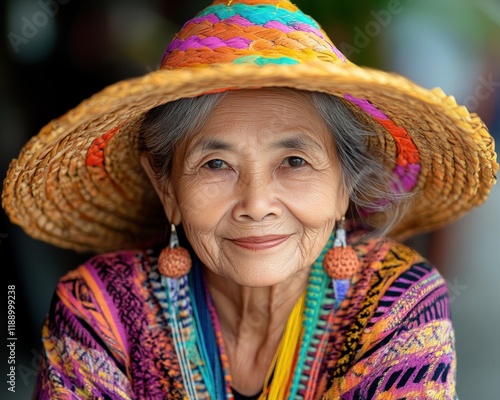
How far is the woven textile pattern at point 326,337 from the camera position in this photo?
5.74 feet

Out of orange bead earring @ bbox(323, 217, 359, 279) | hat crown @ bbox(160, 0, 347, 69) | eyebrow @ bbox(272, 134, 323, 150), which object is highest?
hat crown @ bbox(160, 0, 347, 69)

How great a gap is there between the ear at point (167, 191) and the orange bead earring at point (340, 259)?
17.5 inches

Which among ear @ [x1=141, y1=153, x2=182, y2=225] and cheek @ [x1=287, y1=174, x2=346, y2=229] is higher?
cheek @ [x1=287, y1=174, x2=346, y2=229]

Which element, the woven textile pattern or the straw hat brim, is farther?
the woven textile pattern

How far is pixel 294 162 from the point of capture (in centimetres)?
173

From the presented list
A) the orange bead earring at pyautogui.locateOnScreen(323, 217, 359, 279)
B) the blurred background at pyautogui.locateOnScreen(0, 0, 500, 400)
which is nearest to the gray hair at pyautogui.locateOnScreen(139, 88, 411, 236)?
the orange bead earring at pyautogui.locateOnScreen(323, 217, 359, 279)

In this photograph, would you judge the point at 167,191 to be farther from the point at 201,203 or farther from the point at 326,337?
the point at 326,337

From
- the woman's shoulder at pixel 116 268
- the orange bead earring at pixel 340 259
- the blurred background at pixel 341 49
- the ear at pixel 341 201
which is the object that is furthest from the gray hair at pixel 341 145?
the blurred background at pixel 341 49

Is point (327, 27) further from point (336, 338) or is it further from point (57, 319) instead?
point (57, 319)

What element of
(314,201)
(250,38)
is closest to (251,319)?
(314,201)

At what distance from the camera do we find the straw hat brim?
137 cm

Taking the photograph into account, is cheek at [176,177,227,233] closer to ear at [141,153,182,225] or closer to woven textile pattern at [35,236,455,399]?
ear at [141,153,182,225]

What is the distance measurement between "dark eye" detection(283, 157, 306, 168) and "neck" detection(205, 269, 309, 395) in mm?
397

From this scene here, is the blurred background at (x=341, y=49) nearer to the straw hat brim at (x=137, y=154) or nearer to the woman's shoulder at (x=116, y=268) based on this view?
the straw hat brim at (x=137, y=154)
